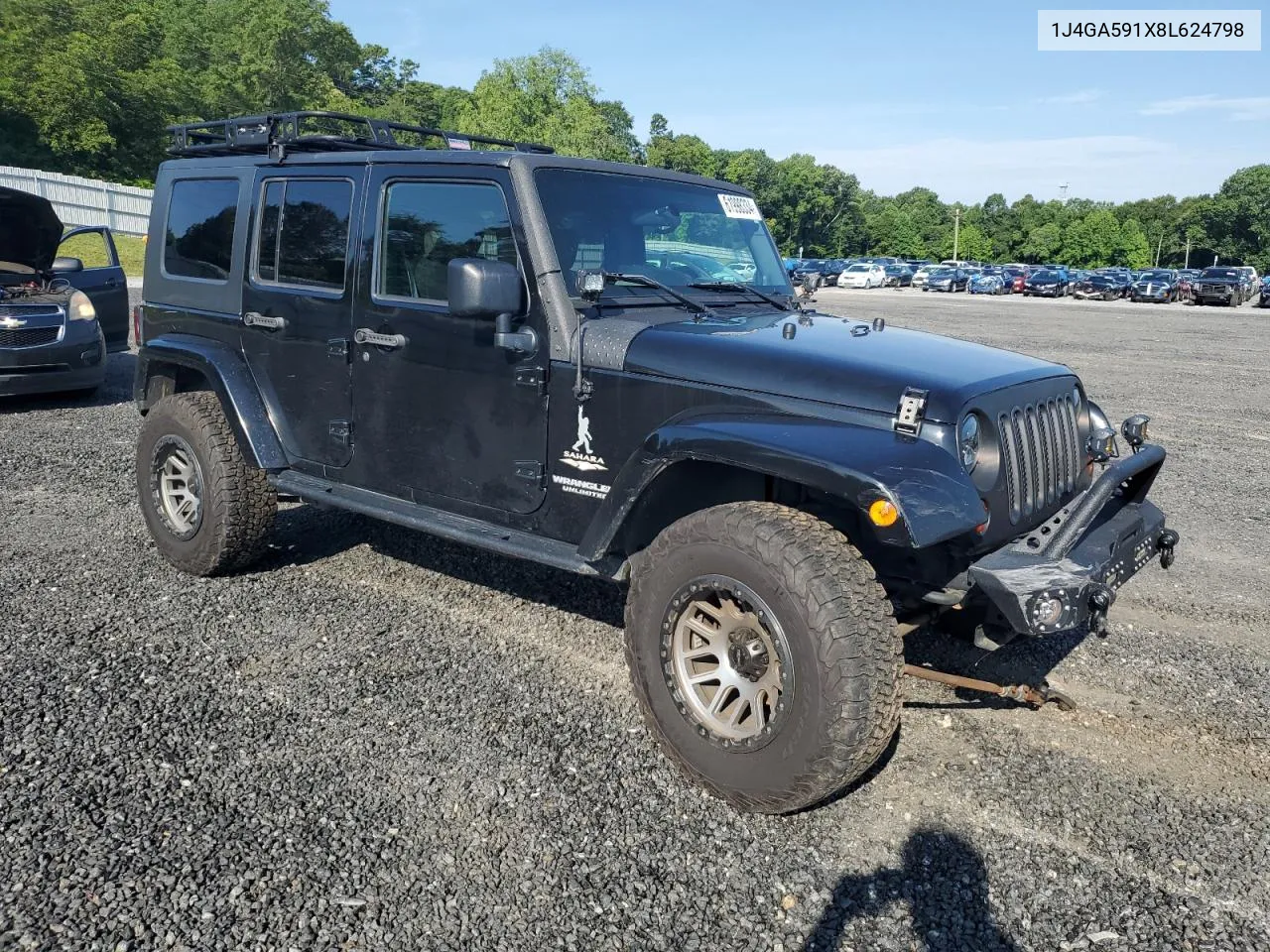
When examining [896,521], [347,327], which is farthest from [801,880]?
[347,327]

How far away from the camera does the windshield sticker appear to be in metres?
4.78

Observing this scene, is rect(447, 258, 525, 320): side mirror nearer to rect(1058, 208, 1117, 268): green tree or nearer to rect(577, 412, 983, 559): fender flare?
rect(577, 412, 983, 559): fender flare

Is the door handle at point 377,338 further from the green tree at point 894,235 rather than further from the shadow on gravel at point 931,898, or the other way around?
the green tree at point 894,235

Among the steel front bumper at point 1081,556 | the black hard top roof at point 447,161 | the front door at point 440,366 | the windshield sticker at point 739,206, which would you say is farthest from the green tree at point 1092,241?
the front door at point 440,366

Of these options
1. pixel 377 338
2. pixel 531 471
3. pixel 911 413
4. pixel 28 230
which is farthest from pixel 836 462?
pixel 28 230

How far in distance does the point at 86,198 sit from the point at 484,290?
1381 inches

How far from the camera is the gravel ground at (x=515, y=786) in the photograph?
2.75 metres

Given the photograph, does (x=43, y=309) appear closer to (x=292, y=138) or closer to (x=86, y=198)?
(x=292, y=138)

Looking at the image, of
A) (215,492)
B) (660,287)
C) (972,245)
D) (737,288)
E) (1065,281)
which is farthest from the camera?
(972,245)

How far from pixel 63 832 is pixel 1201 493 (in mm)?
7629

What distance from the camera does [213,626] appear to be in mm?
4660

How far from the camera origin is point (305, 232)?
4723 mm

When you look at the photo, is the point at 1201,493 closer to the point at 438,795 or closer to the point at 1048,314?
the point at 438,795

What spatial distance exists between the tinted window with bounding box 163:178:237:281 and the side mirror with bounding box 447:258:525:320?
200cm
